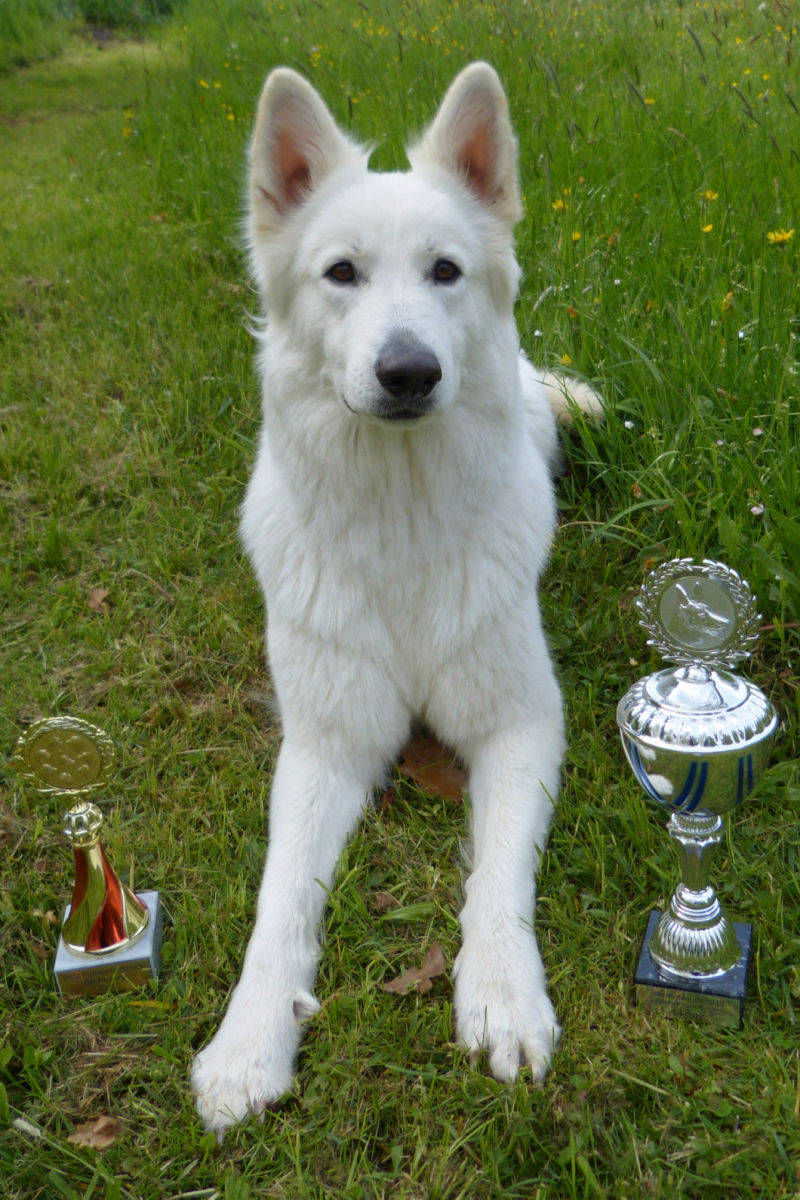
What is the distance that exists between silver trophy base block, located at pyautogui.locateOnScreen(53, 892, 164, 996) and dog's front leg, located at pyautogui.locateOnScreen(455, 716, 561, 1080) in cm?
66

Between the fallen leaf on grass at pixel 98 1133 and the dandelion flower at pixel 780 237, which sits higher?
the dandelion flower at pixel 780 237

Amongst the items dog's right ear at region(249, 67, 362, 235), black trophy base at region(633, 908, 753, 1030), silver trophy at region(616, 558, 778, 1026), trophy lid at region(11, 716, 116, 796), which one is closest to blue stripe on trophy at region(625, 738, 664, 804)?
silver trophy at region(616, 558, 778, 1026)

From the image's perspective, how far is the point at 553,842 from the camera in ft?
7.63

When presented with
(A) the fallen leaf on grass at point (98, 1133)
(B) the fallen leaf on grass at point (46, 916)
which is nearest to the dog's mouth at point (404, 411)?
(B) the fallen leaf on grass at point (46, 916)

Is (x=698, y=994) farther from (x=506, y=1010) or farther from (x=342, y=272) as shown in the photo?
(x=342, y=272)

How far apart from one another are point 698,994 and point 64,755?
1.31 m

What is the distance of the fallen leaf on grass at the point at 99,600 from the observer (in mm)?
3408

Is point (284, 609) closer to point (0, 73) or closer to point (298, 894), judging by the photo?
point (298, 894)

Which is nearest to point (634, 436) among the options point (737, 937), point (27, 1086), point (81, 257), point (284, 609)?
point (284, 609)

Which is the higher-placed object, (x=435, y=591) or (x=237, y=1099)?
(x=435, y=591)

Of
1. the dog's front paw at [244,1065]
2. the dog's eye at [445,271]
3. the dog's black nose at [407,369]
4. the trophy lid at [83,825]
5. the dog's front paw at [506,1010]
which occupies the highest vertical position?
the dog's eye at [445,271]

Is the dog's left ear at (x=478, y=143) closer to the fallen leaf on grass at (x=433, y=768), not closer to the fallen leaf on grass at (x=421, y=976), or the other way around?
the fallen leaf on grass at (x=433, y=768)

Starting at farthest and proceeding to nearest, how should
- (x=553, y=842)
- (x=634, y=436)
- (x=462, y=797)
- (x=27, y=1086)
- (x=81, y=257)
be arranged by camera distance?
(x=81, y=257)
(x=634, y=436)
(x=462, y=797)
(x=553, y=842)
(x=27, y=1086)

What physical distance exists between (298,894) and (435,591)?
0.78 meters
